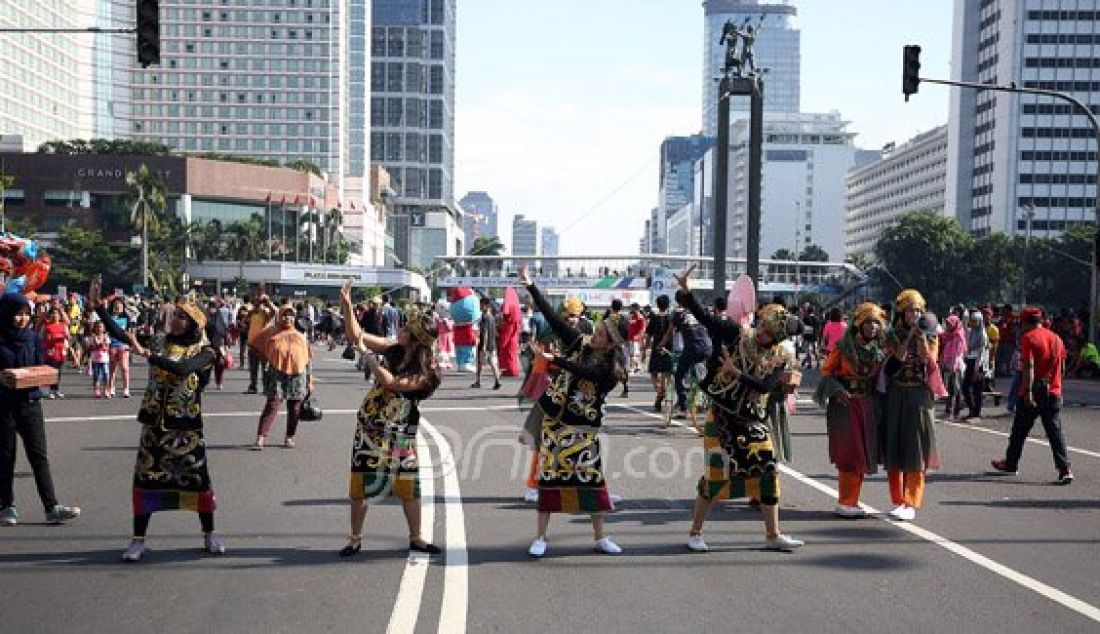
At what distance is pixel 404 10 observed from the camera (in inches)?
7416

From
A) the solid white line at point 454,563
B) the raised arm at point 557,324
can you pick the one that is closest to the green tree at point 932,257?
the solid white line at point 454,563

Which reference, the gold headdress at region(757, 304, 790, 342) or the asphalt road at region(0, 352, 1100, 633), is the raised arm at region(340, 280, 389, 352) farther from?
the gold headdress at region(757, 304, 790, 342)

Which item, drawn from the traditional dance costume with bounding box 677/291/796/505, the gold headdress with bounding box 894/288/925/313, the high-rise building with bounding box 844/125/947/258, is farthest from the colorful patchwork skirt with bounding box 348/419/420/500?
the high-rise building with bounding box 844/125/947/258

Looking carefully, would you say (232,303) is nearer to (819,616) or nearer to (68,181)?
(819,616)

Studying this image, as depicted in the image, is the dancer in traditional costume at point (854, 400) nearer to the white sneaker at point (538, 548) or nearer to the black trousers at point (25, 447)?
the white sneaker at point (538, 548)

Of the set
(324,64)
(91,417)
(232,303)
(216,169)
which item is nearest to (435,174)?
(324,64)

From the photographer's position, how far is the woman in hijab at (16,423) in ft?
26.6

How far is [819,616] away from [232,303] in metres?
26.3

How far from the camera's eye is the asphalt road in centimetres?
583

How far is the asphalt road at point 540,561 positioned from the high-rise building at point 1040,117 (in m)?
118

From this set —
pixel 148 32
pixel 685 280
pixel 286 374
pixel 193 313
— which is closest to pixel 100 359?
pixel 148 32

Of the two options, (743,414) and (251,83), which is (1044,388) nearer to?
(743,414)

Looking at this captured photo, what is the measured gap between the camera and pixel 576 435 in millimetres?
7297

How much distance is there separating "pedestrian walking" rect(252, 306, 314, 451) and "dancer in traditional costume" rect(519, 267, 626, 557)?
18.8ft
